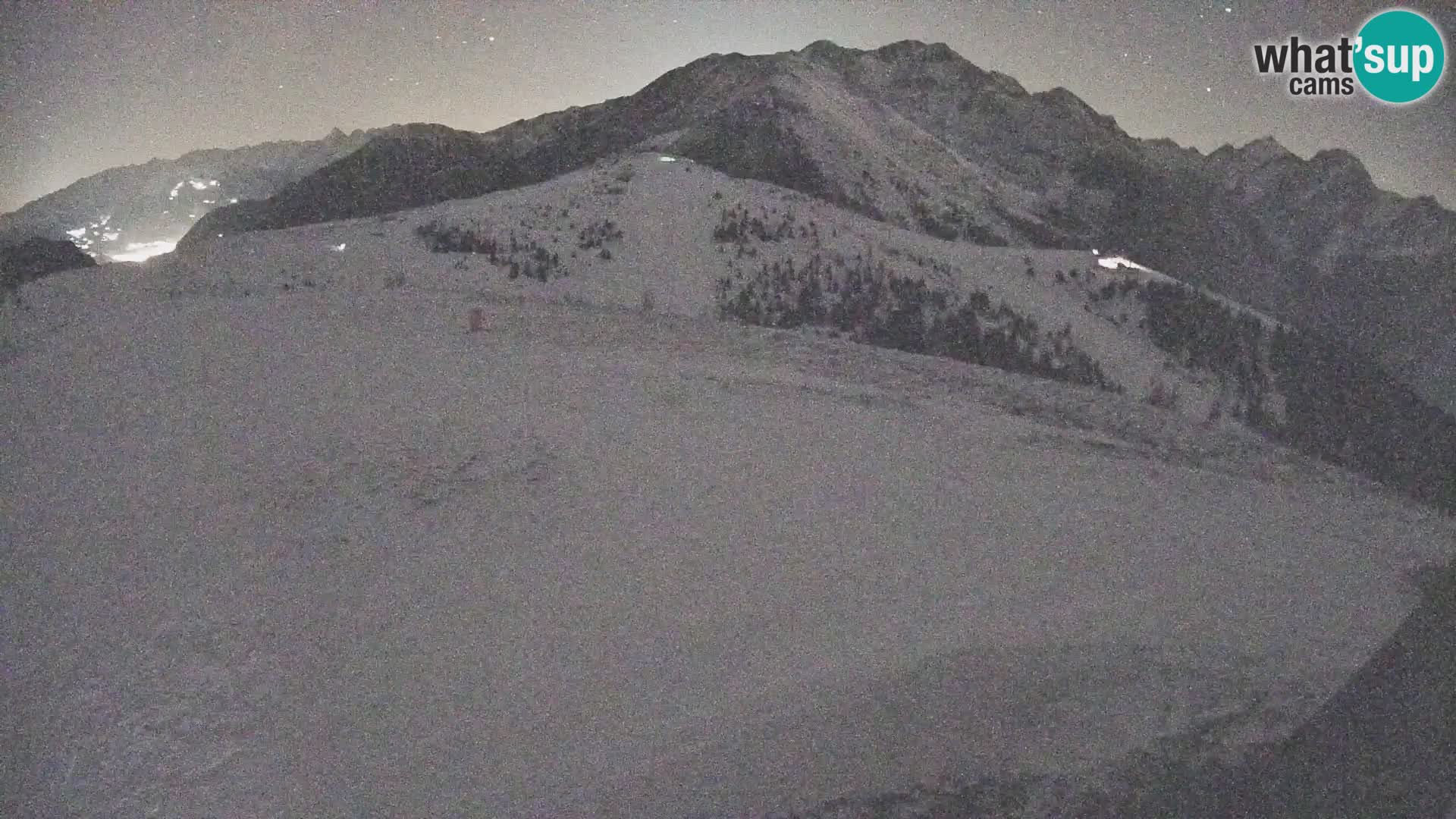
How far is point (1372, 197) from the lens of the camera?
84750mm

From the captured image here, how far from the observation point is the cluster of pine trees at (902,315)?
13609 millimetres

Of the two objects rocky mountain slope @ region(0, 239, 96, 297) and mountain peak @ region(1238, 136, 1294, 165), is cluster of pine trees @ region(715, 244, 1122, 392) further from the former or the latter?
mountain peak @ region(1238, 136, 1294, 165)

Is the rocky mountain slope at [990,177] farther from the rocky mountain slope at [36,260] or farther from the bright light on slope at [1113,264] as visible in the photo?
the rocky mountain slope at [36,260]

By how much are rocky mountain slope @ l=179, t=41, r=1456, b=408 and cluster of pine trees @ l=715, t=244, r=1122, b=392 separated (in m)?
16.1

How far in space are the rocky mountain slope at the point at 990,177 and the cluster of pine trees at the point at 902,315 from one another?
16109mm

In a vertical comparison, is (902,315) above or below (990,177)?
below

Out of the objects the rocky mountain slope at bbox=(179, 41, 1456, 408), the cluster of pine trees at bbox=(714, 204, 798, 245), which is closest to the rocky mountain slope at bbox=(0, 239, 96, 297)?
the cluster of pine trees at bbox=(714, 204, 798, 245)

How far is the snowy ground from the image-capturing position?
162 inches

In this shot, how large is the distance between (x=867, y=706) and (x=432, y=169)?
63.2m

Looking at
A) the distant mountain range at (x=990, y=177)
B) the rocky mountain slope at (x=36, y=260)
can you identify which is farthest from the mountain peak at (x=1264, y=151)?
the rocky mountain slope at (x=36, y=260)

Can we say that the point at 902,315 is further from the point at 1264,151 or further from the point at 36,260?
the point at 1264,151

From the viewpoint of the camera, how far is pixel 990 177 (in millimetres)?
48875

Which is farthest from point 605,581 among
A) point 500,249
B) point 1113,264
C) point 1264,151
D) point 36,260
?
point 1264,151

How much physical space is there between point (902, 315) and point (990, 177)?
37.7 metres
